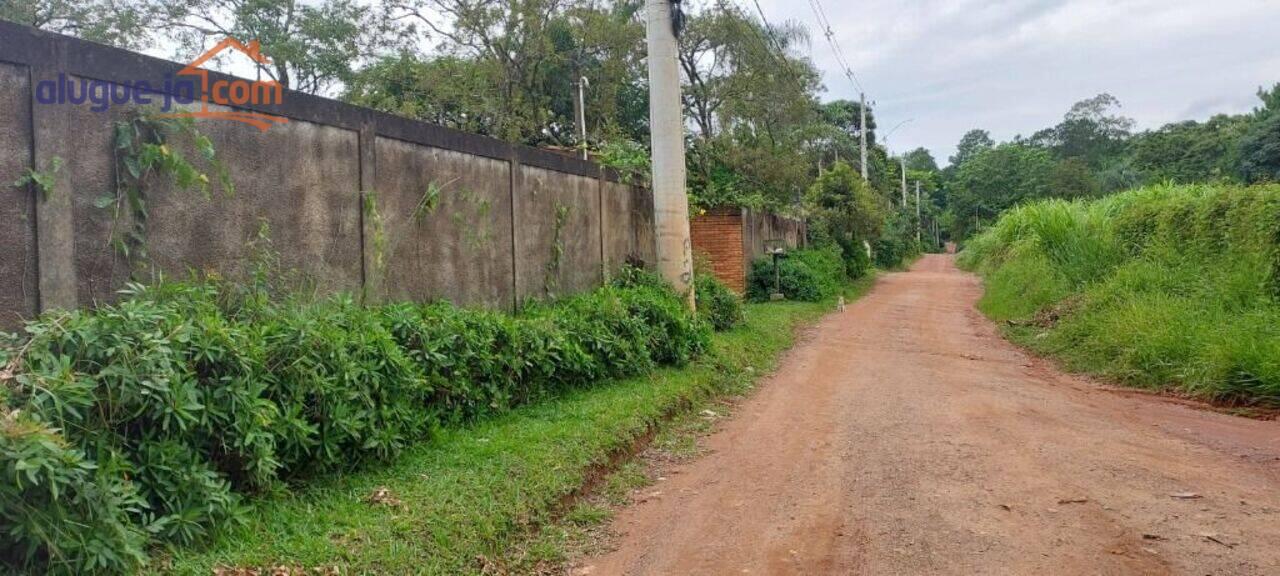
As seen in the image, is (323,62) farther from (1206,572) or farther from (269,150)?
(1206,572)

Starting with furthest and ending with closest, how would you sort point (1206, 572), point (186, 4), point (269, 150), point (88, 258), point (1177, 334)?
1. point (186, 4)
2. point (1177, 334)
3. point (269, 150)
4. point (88, 258)
5. point (1206, 572)

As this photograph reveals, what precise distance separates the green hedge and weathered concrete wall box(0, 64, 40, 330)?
0.95ft

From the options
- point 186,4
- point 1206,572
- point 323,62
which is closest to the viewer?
point 1206,572

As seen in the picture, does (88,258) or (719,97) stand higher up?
(719,97)

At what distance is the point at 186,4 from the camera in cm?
1902

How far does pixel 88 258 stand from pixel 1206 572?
515 cm

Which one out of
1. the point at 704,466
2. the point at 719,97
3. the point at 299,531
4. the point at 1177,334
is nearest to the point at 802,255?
the point at 719,97

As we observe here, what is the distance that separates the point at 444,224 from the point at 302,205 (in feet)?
5.08

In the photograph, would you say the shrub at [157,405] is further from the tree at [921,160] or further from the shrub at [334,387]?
the tree at [921,160]

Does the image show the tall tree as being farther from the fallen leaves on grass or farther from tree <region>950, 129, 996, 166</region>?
→ the fallen leaves on grass

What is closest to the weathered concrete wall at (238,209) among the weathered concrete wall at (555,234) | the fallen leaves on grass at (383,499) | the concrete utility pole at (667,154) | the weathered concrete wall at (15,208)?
the weathered concrete wall at (15,208)

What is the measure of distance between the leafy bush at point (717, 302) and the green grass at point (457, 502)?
4219 millimetres

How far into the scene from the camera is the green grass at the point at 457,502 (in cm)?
324

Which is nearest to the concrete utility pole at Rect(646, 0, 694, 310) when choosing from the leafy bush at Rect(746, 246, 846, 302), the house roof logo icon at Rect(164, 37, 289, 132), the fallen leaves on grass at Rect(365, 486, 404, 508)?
the house roof logo icon at Rect(164, 37, 289, 132)
